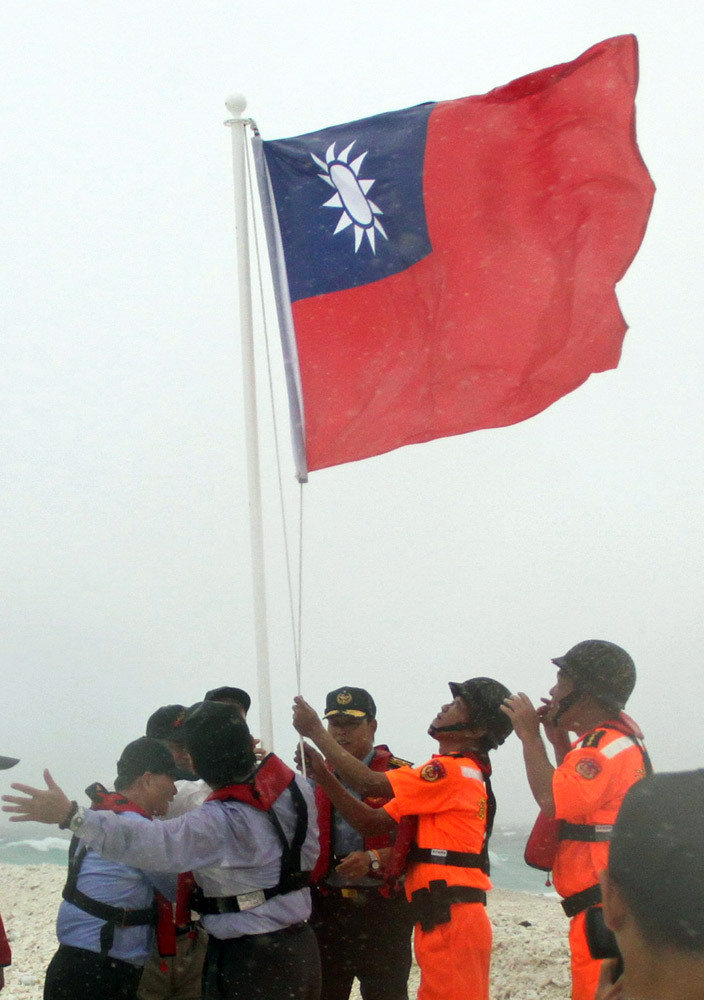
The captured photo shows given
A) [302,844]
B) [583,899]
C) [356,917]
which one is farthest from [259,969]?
[356,917]

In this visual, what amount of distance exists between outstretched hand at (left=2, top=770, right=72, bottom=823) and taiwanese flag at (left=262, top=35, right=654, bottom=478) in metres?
2.87

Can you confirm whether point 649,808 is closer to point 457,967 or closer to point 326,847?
point 457,967

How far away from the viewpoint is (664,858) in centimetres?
163

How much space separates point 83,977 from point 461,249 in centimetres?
464

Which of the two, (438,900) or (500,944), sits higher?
(438,900)

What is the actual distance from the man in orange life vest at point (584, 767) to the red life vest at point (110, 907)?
5.56ft

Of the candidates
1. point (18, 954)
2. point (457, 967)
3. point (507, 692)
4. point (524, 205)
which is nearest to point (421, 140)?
point (524, 205)

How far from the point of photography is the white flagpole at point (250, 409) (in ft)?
16.7

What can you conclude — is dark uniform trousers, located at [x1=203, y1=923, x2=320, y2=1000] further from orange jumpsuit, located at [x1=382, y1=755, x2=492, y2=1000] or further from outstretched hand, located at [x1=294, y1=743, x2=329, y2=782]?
outstretched hand, located at [x1=294, y1=743, x2=329, y2=782]

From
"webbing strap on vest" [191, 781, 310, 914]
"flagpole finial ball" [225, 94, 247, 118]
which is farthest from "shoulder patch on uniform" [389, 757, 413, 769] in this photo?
"flagpole finial ball" [225, 94, 247, 118]

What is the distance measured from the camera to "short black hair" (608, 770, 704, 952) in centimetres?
159

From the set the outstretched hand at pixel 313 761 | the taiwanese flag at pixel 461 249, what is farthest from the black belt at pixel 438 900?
the taiwanese flag at pixel 461 249

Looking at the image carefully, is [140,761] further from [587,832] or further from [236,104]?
[236,104]

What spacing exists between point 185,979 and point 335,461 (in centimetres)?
282
